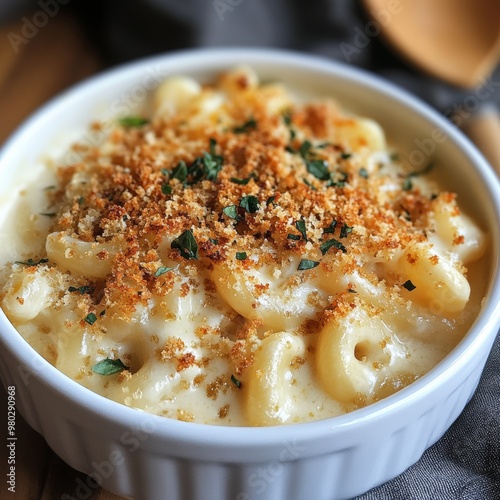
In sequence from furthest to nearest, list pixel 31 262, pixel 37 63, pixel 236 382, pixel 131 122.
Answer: pixel 37 63 < pixel 131 122 < pixel 31 262 < pixel 236 382

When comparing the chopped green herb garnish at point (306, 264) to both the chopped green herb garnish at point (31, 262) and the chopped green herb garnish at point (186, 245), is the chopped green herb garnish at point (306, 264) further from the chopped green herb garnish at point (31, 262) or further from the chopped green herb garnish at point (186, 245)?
the chopped green herb garnish at point (31, 262)

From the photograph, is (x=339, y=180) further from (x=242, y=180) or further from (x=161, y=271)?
(x=161, y=271)

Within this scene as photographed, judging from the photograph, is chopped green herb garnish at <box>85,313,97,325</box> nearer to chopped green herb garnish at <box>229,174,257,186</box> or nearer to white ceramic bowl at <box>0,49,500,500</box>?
white ceramic bowl at <box>0,49,500,500</box>

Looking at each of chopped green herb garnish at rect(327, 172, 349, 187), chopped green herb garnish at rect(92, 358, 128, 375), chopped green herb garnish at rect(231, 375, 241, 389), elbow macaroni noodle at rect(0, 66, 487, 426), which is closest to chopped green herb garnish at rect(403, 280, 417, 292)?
elbow macaroni noodle at rect(0, 66, 487, 426)

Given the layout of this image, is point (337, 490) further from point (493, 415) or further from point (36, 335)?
point (36, 335)

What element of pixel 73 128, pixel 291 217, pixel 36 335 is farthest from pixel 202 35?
pixel 36 335

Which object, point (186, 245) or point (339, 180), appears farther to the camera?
point (339, 180)

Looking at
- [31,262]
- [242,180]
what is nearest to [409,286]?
[242,180]

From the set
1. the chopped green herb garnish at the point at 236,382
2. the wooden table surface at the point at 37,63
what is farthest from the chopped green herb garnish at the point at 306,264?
the wooden table surface at the point at 37,63
